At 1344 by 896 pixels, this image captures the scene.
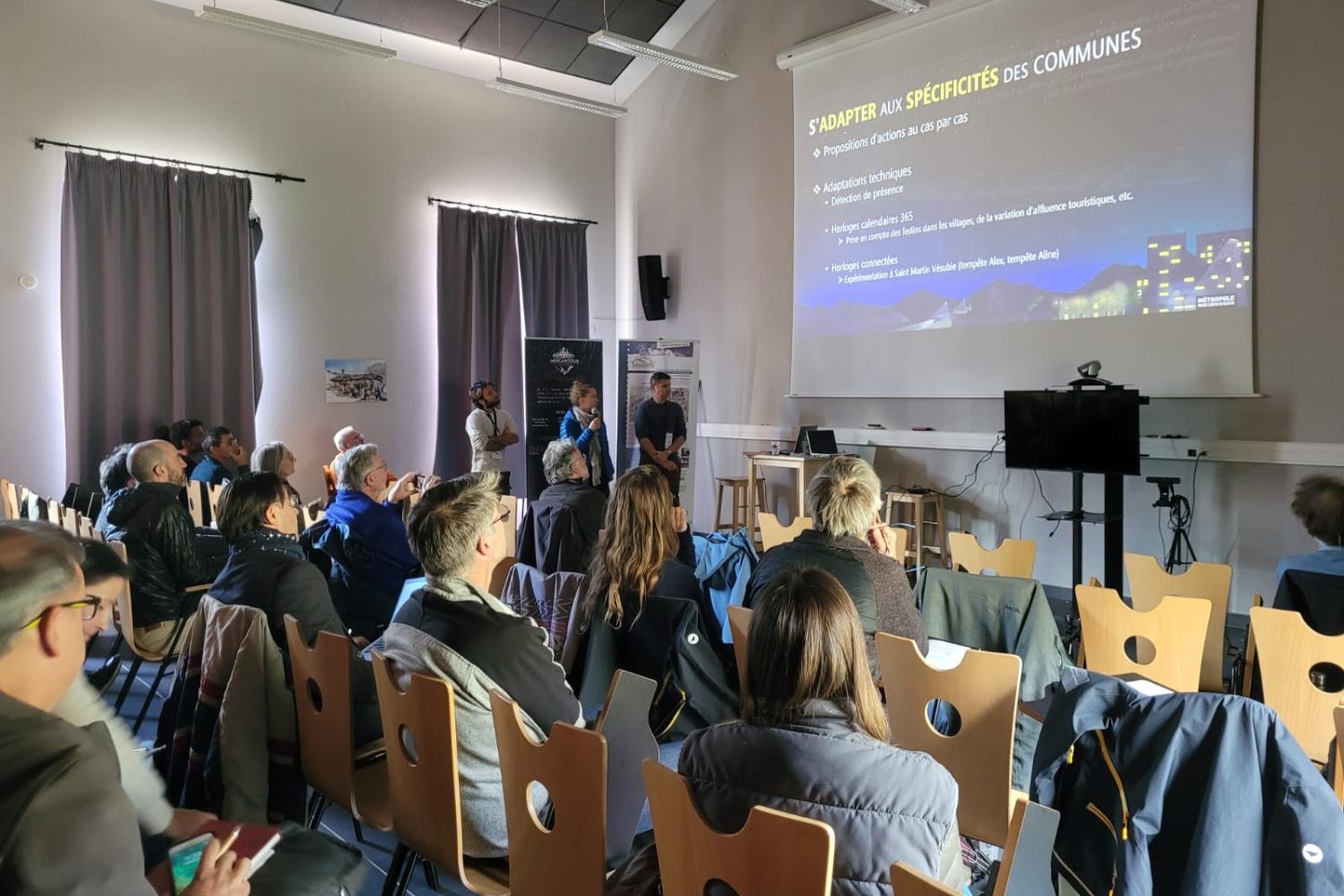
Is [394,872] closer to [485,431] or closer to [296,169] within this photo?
[485,431]

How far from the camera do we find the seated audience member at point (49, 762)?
3.15ft

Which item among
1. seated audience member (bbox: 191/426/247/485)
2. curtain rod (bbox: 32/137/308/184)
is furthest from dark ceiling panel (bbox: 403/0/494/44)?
seated audience member (bbox: 191/426/247/485)

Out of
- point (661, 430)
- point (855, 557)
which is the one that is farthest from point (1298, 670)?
point (661, 430)

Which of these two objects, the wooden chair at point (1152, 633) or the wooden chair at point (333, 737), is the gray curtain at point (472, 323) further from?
the wooden chair at point (1152, 633)

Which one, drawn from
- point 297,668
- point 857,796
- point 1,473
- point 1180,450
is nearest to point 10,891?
point 857,796

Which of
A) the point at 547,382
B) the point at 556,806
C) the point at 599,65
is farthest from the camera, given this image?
the point at 599,65

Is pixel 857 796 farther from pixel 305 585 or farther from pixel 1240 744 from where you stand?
pixel 305 585

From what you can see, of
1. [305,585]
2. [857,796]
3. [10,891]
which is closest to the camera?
[10,891]

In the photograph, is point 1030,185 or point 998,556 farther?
point 1030,185

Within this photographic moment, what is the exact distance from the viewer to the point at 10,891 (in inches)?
37.6

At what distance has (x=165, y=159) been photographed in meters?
6.91

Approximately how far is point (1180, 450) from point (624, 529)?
403cm

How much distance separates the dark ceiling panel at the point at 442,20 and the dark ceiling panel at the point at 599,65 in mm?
1231

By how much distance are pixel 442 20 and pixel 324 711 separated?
23.7 feet
